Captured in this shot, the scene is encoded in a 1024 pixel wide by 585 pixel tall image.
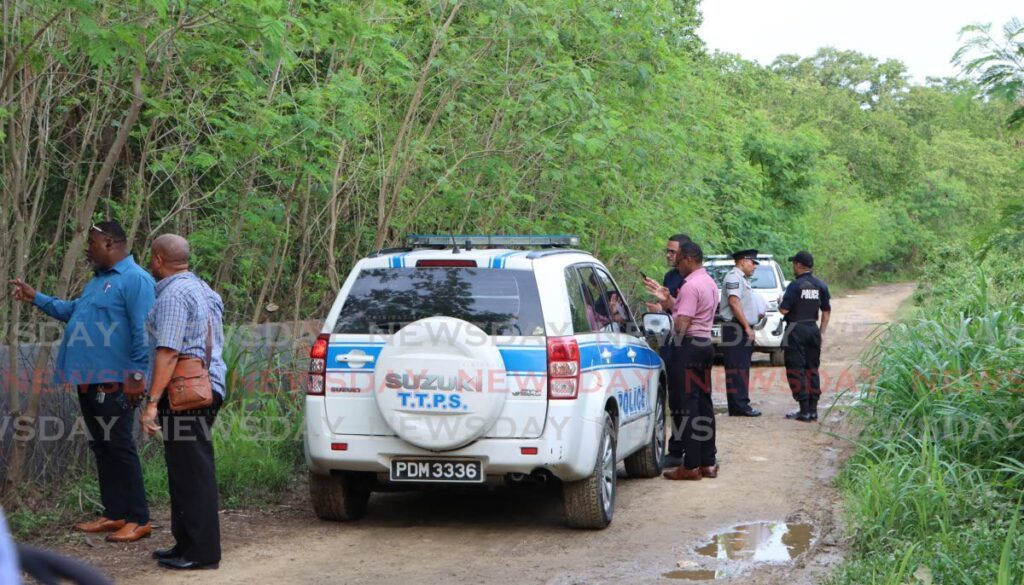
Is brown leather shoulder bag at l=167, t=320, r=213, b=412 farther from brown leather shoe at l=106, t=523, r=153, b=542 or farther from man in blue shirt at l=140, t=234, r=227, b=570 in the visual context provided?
brown leather shoe at l=106, t=523, r=153, b=542

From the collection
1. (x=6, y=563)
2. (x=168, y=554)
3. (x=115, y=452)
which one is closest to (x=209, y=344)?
(x=115, y=452)

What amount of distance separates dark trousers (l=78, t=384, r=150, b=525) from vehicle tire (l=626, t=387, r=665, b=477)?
410 centimetres

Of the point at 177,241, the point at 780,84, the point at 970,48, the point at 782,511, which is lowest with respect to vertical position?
the point at 782,511

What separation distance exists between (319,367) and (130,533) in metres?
1.49

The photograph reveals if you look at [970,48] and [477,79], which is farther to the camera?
[477,79]

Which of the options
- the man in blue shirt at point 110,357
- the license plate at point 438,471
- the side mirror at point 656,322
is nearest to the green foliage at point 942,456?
the side mirror at point 656,322

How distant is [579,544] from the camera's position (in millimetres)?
7742

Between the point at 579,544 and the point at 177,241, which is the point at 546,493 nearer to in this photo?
the point at 579,544

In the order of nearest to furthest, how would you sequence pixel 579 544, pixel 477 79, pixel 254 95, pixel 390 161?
1. pixel 579 544
2. pixel 254 95
3. pixel 390 161
4. pixel 477 79

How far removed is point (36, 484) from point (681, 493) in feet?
15.0

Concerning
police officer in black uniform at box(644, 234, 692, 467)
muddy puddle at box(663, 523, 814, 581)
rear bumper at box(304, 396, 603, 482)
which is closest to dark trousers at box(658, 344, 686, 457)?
police officer in black uniform at box(644, 234, 692, 467)

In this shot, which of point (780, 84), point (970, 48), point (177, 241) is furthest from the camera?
point (780, 84)

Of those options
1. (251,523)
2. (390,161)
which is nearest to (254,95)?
(390,161)

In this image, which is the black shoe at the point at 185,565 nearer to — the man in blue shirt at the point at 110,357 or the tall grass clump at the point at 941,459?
the man in blue shirt at the point at 110,357
